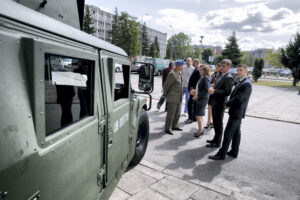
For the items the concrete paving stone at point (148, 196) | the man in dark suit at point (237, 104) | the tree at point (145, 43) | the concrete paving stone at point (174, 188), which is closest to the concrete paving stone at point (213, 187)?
the concrete paving stone at point (174, 188)

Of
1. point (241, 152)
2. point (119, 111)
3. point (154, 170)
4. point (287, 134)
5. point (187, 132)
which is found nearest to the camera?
point (119, 111)

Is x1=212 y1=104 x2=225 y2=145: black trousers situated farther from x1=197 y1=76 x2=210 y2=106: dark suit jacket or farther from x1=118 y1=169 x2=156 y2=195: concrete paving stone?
x1=118 y1=169 x2=156 y2=195: concrete paving stone

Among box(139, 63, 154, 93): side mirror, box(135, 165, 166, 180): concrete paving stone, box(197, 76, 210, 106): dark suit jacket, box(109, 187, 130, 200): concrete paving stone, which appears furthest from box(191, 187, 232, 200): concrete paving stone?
box(197, 76, 210, 106): dark suit jacket

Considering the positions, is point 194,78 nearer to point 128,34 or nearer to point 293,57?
point 293,57

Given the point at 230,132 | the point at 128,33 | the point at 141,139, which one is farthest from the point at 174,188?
the point at 128,33

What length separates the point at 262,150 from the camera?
446 cm

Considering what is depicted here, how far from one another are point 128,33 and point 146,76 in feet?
136

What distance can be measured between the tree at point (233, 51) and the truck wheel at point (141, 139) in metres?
38.1

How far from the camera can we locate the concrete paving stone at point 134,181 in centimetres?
276

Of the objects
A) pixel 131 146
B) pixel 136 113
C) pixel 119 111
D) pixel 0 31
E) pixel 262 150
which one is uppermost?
pixel 0 31

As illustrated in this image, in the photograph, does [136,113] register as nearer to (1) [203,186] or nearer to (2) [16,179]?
(1) [203,186]

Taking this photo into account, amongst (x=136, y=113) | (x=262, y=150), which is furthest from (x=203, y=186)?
(x=262, y=150)

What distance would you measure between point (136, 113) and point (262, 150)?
323cm

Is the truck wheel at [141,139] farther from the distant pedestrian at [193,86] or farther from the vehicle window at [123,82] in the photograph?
the distant pedestrian at [193,86]
